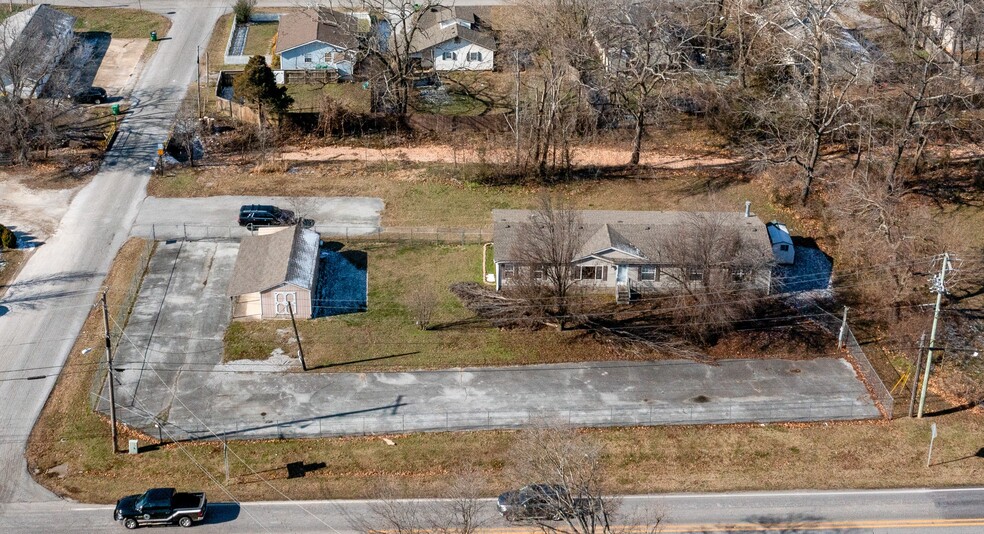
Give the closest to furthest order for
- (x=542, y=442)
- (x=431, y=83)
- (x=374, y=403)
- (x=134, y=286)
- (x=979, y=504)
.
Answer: (x=542, y=442) → (x=979, y=504) → (x=374, y=403) → (x=134, y=286) → (x=431, y=83)

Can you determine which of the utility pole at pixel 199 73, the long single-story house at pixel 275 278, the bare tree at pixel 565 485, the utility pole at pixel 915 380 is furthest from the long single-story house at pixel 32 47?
the utility pole at pixel 915 380

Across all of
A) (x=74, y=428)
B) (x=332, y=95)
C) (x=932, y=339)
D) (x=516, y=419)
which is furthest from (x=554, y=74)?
(x=74, y=428)

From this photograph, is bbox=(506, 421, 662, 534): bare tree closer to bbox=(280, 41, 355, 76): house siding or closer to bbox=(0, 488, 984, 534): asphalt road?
bbox=(0, 488, 984, 534): asphalt road

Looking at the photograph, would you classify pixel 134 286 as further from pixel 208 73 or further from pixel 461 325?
pixel 208 73

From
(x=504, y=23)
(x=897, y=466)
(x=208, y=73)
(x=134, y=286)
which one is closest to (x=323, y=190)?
(x=134, y=286)

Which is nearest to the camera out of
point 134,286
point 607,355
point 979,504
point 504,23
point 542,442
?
point 542,442

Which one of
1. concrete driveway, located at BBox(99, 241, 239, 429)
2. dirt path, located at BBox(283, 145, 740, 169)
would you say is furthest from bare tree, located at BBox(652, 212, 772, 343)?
concrete driveway, located at BBox(99, 241, 239, 429)
